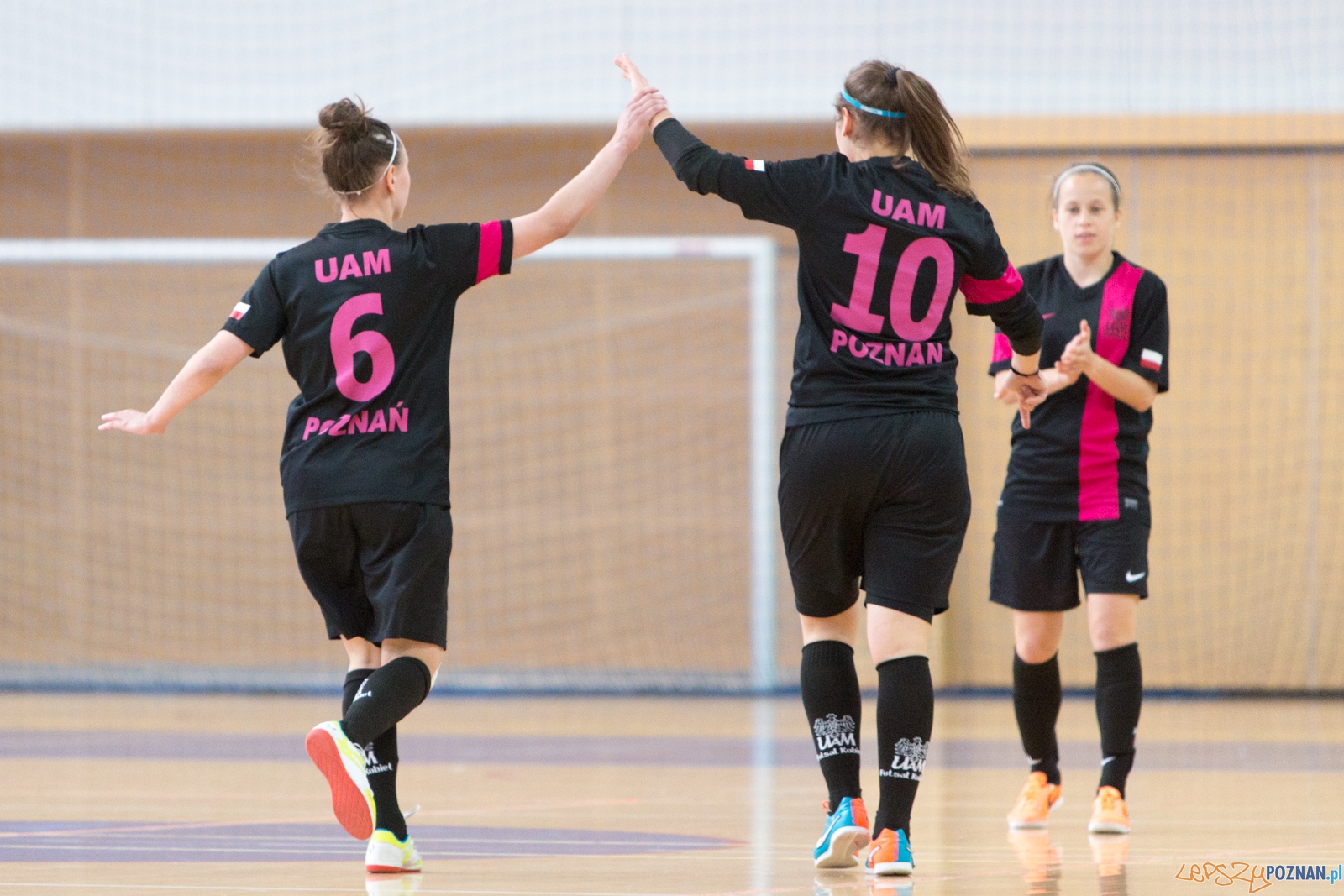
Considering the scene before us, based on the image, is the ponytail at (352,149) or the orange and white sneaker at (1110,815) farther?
the orange and white sneaker at (1110,815)

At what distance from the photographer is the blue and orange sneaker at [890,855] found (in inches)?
114

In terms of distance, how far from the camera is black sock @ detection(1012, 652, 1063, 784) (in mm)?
4027

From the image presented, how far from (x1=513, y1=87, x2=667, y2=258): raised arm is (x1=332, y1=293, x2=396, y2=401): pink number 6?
31 cm

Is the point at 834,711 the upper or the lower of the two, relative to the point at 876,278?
lower

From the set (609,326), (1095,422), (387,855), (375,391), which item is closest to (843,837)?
(387,855)

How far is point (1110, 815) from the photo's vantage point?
3.68 m

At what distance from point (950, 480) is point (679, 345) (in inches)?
253

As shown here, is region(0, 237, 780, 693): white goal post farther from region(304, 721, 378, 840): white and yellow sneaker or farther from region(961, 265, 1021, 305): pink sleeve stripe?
region(304, 721, 378, 840): white and yellow sneaker

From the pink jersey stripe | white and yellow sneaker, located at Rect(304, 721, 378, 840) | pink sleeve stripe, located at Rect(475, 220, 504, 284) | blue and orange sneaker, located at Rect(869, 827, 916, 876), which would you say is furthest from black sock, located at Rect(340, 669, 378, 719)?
the pink jersey stripe

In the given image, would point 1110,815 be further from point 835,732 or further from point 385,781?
point 385,781

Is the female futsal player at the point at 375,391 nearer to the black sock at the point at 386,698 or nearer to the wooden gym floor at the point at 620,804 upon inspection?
the black sock at the point at 386,698

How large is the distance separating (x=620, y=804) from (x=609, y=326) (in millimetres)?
5440

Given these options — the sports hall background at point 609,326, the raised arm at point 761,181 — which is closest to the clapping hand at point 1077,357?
the raised arm at point 761,181

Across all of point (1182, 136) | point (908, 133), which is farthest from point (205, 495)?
point (908, 133)
